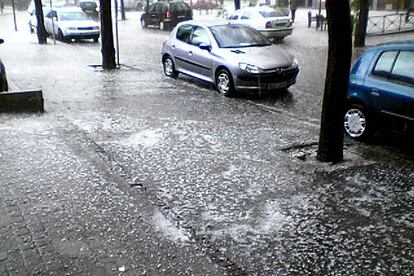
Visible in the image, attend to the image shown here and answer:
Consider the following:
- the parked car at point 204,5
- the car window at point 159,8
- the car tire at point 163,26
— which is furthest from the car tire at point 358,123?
the parked car at point 204,5

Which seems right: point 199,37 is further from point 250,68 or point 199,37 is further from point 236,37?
point 250,68

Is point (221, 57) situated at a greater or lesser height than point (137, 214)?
greater

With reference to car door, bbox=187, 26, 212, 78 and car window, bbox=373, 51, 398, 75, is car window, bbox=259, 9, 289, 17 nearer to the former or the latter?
car door, bbox=187, 26, 212, 78

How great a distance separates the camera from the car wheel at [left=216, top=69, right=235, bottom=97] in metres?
11.3

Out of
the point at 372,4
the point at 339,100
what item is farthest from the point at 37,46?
the point at 372,4

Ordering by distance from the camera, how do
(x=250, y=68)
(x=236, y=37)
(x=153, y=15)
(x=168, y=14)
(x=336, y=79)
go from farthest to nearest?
1. (x=153, y=15)
2. (x=168, y=14)
3. (x=236, y=37)
4. (x=250, y=68)
5. (x=336, y=79)

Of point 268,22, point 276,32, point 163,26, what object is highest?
point 268,22

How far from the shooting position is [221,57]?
37.5 ft

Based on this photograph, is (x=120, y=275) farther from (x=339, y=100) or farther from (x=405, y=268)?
(x=339, y=100)

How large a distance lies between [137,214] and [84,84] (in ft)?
28.0

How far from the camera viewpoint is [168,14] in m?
32.2

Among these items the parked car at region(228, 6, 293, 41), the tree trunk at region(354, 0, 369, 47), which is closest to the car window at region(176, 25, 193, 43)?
the tree trunk at region(354, 0, 369, 47)

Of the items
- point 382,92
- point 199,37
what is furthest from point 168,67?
point 382,92

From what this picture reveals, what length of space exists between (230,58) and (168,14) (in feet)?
72.5
